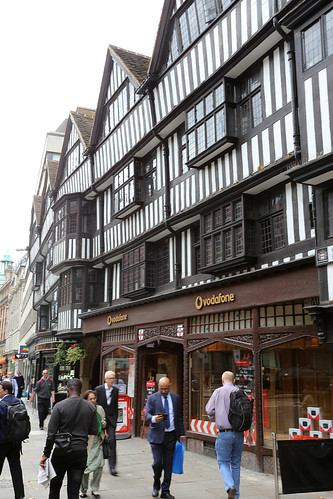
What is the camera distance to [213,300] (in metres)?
12.1

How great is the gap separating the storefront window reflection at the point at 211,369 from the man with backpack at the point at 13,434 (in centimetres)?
518

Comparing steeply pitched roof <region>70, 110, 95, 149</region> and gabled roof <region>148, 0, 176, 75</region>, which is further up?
steeply pitched roof <region>70, 110, 95, 149</region>

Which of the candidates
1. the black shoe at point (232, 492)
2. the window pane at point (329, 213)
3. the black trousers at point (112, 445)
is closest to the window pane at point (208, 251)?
the window pane at point (329, 213)

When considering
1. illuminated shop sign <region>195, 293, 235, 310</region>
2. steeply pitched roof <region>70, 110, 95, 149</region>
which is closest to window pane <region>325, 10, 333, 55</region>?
illuminated shop sign <region>195, 293, 235, 310</region>

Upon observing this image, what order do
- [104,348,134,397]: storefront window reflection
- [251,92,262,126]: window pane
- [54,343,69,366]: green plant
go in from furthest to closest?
[54,343,69,366]: green plant → [104,348,134,397]: storefront window reflection → [251,92,262,126]: window pane

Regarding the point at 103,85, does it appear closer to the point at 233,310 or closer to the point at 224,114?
the point at 224,114

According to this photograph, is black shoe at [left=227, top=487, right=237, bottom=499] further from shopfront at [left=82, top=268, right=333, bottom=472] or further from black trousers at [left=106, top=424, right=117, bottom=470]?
black trousers at [left=106, top=424, right=117, bottom=470]

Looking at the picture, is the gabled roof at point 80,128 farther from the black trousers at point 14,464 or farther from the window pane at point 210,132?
the black trousers at point 14,464

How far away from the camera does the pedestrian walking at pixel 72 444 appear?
6.05m

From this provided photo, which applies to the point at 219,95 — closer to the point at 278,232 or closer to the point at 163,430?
the point at 278,232

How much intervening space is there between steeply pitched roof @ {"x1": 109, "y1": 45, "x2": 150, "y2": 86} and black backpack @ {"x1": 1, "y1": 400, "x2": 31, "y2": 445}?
13486 mm

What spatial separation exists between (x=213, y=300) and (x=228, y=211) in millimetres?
2143

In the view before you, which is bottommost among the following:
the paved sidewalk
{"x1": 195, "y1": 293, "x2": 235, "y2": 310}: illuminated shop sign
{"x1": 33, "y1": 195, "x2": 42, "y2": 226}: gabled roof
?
the paved sidewalk

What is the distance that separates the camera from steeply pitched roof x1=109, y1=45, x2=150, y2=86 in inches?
736
